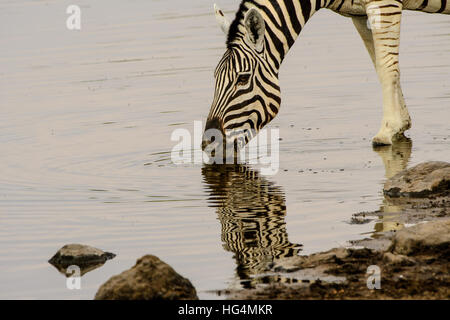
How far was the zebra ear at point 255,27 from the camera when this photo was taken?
12520 millimetres

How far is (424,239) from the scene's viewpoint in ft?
26.6

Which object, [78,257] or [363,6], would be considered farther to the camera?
[363,6]

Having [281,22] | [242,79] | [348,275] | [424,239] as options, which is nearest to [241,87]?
[242,79]

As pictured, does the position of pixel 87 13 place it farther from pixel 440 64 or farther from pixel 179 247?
pixel 179 247

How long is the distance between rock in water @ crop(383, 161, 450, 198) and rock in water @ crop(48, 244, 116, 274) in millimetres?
3177

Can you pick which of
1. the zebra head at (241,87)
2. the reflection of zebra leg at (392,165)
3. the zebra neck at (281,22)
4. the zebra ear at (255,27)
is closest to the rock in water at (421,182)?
the reflection of zebra leg at (392,165)

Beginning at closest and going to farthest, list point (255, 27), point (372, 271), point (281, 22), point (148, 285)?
point (148, 285)
point (372, 271)
point (255, 27)
point (281, 22)

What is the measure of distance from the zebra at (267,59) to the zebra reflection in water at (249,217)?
678mm

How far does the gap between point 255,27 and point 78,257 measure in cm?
480

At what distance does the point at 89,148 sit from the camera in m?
14.2

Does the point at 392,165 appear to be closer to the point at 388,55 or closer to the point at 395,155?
the point at 395,155

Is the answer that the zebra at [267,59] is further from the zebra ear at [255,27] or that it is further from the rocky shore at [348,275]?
the rocky shore at [348,275]

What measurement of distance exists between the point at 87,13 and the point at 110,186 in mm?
20002

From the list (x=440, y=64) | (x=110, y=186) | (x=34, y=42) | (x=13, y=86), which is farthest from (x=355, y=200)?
(x=34, y=42)
